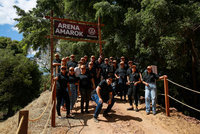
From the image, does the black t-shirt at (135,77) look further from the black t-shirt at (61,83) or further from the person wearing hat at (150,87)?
the black t-shirt at (61,83)

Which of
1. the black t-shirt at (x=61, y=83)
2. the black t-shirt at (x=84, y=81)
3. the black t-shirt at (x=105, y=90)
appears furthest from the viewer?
the black t-shirt at (x=84, y=81)

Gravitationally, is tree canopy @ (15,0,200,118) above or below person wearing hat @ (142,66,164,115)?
above

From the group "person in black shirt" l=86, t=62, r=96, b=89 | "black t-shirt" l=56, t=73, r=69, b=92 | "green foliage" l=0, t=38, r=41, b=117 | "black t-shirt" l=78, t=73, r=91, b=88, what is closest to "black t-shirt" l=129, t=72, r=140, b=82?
"person in black shirt" l=86, t=62, r=96, b=89

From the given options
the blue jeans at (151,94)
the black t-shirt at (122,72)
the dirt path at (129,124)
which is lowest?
the dirt path at (129,124)

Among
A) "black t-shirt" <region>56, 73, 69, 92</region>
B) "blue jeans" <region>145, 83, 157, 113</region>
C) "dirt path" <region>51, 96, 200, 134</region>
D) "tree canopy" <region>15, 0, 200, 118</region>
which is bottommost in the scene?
"dirt path" <region>51, 96, 200, 134</region>

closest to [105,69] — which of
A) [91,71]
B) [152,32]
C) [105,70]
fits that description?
[105,70]

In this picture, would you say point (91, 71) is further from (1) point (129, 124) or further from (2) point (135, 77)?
(1) point (129, 124)

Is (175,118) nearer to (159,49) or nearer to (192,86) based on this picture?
(159,49)

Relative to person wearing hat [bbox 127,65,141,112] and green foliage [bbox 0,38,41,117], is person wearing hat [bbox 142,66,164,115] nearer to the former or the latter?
person wearing hat [bbox 127,65,141,112]

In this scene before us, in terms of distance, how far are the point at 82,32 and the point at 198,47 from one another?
8.69m

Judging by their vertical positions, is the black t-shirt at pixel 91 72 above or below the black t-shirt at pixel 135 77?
above

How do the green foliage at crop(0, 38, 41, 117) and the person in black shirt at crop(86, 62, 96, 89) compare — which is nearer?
Answer: the person in black shirt at crop(86, 62, 96, 89)

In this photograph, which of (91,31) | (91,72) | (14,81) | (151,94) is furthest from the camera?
(14,81)

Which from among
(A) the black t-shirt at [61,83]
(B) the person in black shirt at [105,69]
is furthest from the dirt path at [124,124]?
(B) the person in black shirt at [105,69]
